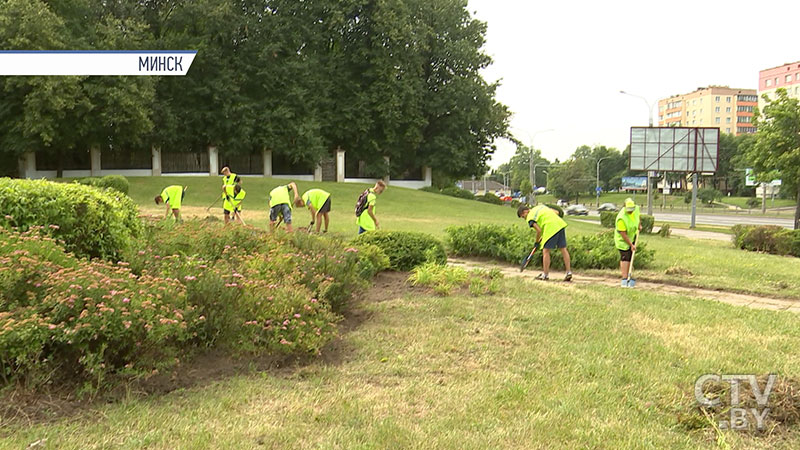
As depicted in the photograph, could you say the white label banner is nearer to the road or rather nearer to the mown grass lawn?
the mown grass lawn

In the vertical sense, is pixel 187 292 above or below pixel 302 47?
below

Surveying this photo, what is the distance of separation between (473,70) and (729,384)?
42.8 m

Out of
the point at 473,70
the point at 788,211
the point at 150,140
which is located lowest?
the point at 788,211

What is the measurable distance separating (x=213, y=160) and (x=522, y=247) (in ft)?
105

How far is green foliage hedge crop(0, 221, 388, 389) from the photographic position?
3.53 metres

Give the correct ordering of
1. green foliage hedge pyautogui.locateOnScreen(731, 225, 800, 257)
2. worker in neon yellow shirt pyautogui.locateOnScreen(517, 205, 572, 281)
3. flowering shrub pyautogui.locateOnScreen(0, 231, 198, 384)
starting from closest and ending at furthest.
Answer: flowering shrub pyautogui.locateOnScreen(0, 231, 198, 384)
worker in neon yellow shirt pyautogui.locateOnScreen(517, 205, 572, 281)
green foliage hedge pyautogui.locateOnScreen(731, 225, 800, 257)

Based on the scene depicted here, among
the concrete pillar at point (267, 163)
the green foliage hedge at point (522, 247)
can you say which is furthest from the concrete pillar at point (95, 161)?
the green foliage hedge at point (522, 247)

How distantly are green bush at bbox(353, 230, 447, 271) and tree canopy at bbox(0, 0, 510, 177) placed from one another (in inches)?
978

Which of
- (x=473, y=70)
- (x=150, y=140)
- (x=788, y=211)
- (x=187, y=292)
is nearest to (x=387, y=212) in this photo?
(x=150, y=140)

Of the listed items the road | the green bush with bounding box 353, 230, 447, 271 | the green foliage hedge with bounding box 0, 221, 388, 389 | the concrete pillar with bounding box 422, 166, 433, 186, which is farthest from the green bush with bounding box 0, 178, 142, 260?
the road

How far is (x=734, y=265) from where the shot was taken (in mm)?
11461

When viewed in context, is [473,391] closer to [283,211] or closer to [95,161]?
[283,211]

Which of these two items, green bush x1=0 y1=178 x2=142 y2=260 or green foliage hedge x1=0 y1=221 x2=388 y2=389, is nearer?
green foliage hedge x1=0 y1=221 x2=388 y2=389

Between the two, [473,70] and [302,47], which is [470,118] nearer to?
[473,70]
